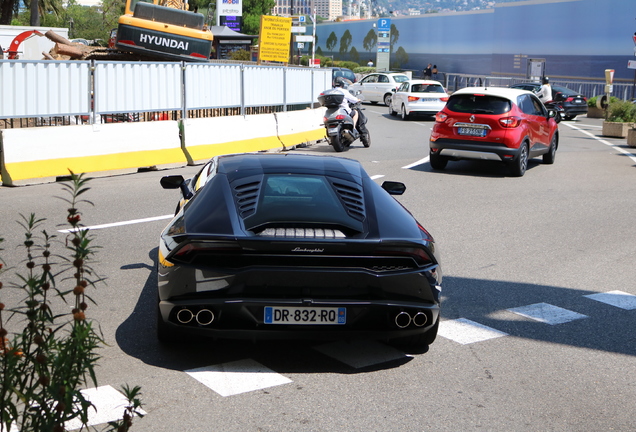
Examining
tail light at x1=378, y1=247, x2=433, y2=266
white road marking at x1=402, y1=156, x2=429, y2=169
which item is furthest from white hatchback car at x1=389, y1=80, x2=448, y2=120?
tail light at x1=378, y1=247, x2=433, y2=266

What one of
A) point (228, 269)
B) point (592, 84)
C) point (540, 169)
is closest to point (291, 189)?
point (228, 269)

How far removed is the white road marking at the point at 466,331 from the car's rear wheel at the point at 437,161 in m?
10.5

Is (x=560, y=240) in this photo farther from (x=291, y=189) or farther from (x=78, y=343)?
(x=78, y=343)

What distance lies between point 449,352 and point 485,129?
36.0 ft

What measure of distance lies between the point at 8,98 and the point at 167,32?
25.9 feet

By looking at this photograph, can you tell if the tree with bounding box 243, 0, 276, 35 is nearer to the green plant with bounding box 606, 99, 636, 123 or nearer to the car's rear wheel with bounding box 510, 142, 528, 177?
the green plant with bounding box 606, 99, 636, 123

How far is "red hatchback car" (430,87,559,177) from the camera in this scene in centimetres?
1625

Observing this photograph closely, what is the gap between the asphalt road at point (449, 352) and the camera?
4.75 meters

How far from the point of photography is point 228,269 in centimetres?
517

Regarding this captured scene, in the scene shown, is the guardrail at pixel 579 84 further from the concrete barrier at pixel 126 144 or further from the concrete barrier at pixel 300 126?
the concrete barrier at pixel 126 144

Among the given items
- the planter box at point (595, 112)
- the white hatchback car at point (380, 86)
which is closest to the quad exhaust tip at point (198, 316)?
the white hatchback car at point (380, 86)

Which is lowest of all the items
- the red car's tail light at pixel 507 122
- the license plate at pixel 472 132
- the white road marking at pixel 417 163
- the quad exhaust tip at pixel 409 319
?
the white road marking at pixel 417 163

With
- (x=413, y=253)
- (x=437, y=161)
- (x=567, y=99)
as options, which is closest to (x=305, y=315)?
(x=413, y=253)

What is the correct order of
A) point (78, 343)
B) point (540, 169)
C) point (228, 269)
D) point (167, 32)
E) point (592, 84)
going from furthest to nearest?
point (592, 84) < point (167, 32) < point (540, 169) < point (228, 269) < point (78, 343)
